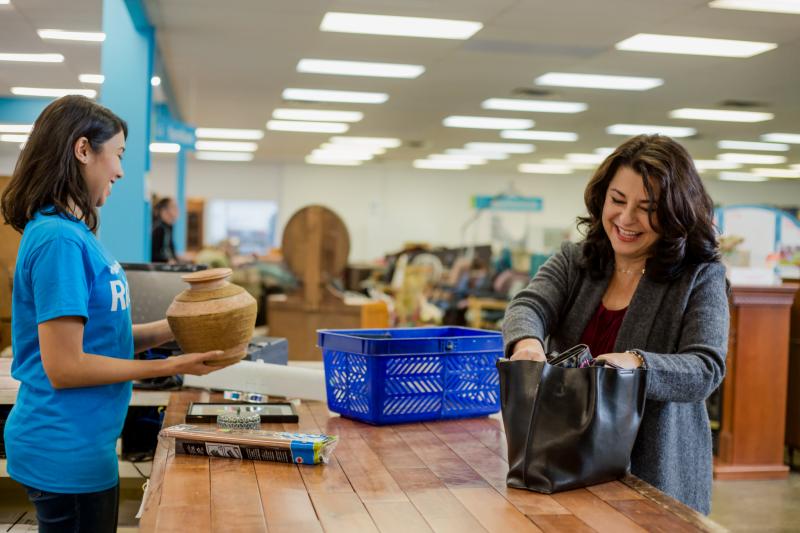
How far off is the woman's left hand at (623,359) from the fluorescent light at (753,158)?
13474 millimetres

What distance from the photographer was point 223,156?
17938 mm

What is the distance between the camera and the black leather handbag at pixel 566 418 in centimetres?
152

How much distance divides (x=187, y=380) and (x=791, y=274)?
493 centimetres

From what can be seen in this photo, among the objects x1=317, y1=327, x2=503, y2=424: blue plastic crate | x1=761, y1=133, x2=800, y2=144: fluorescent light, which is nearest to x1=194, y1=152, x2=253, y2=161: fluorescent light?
x1=761, y1=133, x2=800, y2=144: fluorescent light

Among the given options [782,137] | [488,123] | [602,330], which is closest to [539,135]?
[488,123]

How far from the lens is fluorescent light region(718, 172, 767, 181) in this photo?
17.9 metres

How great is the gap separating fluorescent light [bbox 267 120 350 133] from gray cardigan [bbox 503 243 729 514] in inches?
408

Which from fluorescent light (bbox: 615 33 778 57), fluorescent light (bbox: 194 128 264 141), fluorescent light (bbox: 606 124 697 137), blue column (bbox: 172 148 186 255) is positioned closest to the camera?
fluorescent light (bbox: 615 33 778 57)

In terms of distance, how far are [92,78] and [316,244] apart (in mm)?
1886

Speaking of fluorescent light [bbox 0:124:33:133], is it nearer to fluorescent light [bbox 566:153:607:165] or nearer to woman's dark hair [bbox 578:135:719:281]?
woman's dark hair [bbox 578:135:719:281]

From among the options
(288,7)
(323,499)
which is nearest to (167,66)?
(288,7)

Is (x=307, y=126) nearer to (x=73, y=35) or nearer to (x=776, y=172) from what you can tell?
(x=73, y=35)

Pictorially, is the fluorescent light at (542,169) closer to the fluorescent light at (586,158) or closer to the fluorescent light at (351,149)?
the fluorescent light at (586,158)

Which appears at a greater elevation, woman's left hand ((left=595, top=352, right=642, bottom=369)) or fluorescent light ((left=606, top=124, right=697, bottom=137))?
fluorescent light ((left=606, top=124, right=697, bottom=137))
